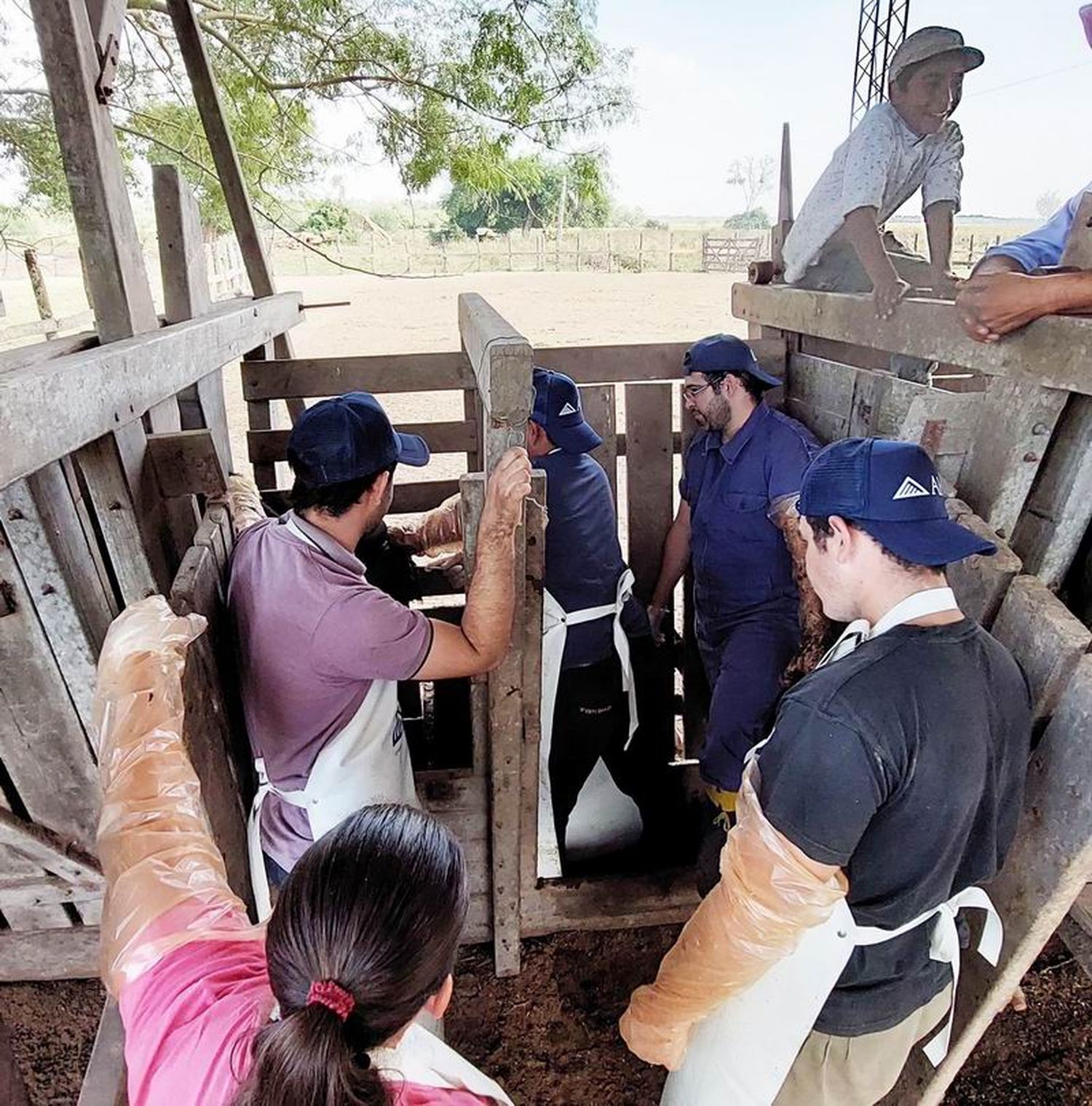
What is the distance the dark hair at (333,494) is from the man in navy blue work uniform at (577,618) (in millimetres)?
850

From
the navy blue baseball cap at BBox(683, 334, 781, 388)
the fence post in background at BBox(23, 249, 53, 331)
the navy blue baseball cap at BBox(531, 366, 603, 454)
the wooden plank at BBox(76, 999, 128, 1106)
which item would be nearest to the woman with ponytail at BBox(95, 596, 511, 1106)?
the wooden plank at BBox(76, 999, 128, 1106)

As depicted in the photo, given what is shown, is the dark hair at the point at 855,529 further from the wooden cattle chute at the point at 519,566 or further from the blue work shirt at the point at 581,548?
the blue work shirt at the point at 581,548

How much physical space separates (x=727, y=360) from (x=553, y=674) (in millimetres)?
1314

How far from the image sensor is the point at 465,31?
199 inches

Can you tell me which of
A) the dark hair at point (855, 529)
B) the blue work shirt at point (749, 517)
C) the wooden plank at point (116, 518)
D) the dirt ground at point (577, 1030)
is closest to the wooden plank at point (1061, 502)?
the dark hair at point (855, 529)

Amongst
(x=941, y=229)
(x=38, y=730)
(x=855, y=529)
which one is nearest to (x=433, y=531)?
(x=38, y=730)

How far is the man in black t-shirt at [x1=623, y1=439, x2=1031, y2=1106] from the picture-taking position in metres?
1.42

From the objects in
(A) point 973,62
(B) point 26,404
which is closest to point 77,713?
(B) point 26,404

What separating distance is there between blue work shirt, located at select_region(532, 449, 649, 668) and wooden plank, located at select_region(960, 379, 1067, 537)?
4.07ft

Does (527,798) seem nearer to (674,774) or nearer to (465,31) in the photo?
(674,774)

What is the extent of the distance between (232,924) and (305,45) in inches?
215

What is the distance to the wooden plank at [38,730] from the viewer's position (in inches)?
84.7

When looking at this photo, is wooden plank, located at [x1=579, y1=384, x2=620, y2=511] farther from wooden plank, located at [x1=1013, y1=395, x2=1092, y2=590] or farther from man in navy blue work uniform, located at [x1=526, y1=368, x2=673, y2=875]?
wooden plank, located at [x1=1013, y1=395, x2=1092, y2=590]

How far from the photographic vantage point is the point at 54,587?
2105mm
